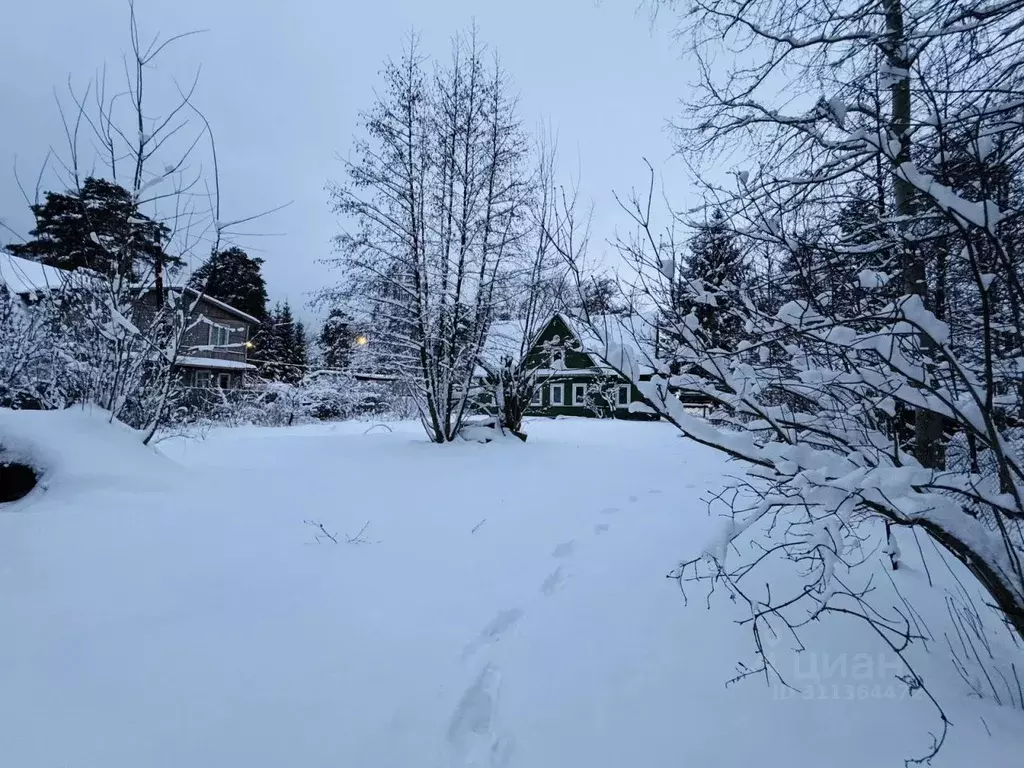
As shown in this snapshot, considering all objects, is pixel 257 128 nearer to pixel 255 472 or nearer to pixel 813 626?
pixel 255 472

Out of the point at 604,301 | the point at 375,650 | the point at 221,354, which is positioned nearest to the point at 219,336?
the point at 221,354

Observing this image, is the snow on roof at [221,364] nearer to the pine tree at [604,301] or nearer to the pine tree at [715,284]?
the pine tree at [604,301]

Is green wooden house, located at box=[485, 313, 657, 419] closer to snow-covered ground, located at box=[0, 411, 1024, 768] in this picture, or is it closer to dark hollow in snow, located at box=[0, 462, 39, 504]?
snow-covered ground, located at box=[0, 411, 1024, 768]

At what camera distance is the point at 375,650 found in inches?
83.6

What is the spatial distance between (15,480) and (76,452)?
346mm

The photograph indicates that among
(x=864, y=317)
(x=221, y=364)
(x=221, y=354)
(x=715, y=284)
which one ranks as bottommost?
(x=864, y=317)

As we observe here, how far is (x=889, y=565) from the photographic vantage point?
292cm

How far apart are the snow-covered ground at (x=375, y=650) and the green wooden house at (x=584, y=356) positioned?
121 centimetres

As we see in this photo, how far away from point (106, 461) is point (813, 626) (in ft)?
16.2

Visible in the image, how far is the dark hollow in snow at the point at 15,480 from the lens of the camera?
303 centimetres

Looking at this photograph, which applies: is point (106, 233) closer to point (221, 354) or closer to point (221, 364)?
point (221, 364)

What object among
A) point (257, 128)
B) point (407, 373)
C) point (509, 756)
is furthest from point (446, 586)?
point (407, 373)

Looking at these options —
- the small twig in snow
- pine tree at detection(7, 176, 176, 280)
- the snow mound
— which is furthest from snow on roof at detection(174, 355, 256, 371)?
the small twig in snow

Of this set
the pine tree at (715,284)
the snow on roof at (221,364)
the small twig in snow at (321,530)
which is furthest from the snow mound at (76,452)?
the snow on roof at (221,364)
